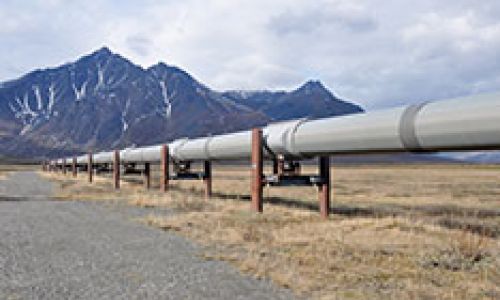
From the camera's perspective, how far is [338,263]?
368 inches

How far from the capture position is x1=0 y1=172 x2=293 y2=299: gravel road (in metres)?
7.57

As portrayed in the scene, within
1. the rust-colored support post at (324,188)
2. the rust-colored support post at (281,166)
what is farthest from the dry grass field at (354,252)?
the rust-colored support post at (281,166)

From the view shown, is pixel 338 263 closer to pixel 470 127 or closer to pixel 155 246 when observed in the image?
pixel 470 127

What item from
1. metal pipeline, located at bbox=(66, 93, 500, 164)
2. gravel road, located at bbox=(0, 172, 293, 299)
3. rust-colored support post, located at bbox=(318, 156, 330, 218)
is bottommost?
gravel road, located at bbox=(0, 172, 293, 299)

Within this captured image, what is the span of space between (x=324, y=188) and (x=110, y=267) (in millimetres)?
8415

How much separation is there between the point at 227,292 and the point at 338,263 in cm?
240

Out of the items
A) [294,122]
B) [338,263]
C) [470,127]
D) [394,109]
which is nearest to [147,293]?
[338,263]

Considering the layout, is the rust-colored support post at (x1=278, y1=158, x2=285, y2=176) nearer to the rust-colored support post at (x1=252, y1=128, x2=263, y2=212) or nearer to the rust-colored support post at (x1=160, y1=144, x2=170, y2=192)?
the rust-colored support post at (x1=252, y1=128, x2=263, y2=212)

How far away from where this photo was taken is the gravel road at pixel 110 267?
24.8 ft

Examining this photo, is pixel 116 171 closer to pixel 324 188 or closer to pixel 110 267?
pixel 324 188

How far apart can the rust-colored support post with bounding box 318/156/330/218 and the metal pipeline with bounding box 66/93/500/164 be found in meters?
0.67

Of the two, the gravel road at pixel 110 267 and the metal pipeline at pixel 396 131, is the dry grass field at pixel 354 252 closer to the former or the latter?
the gravel road at pixel 110 267

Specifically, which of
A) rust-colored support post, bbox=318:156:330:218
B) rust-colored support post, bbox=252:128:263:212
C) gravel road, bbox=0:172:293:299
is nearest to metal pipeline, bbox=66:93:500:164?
rust-colored support post, bbox=252:128:263:212

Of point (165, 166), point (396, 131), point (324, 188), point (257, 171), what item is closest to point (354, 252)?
point (396, 131)
